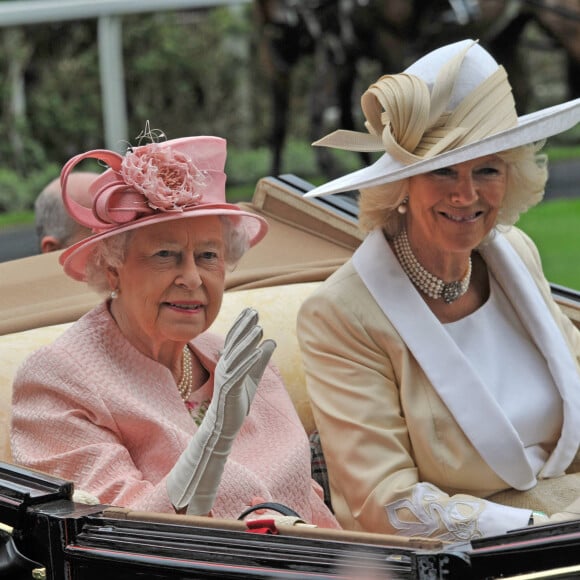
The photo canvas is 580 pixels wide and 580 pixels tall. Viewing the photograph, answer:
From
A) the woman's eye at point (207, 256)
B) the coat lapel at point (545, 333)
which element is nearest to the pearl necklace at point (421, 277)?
the coat lapel at point (545, 333)

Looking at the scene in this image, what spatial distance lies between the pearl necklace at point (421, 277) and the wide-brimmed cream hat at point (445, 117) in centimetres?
16

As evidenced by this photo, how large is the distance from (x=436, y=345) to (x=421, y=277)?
148 mm

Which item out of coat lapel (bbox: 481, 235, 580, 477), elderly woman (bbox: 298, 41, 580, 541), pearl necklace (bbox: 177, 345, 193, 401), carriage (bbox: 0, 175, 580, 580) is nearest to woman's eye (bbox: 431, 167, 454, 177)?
elderly woman (bbox: 298, 41, 580, 541)

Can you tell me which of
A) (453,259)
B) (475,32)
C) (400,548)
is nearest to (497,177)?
(453,259)

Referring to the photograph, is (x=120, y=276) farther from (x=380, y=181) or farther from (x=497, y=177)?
(x=497, y=177)

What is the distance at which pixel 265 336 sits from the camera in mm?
3090

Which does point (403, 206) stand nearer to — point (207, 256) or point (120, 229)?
point (207, 256)

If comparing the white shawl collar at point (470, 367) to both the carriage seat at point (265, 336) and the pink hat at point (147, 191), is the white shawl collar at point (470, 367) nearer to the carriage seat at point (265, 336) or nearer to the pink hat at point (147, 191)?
the pink hat at point (147, 191)

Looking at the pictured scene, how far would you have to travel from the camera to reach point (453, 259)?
2.70 metres

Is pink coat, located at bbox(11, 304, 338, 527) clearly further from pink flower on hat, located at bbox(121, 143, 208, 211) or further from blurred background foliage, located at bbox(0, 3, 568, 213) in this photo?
blurred background foliage, located at bbox(0, 3, 568, 213)

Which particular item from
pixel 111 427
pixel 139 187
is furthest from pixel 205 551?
pixel 139 187

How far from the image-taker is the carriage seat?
8.87ft

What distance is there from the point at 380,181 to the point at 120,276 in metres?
0.50

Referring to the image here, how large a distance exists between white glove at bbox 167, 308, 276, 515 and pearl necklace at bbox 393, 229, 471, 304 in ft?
A: 1.90
